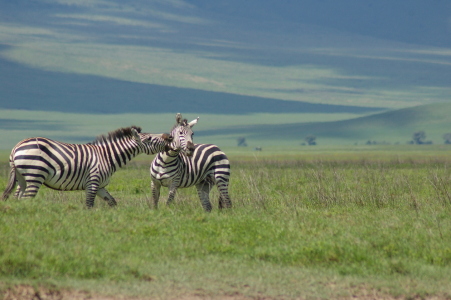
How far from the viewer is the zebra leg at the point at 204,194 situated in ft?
45.7

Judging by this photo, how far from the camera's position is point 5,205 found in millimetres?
11203

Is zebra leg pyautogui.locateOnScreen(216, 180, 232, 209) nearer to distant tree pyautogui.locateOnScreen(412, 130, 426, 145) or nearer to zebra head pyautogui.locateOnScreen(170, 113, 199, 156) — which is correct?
zebra head pyautogui.locateOnScreen(170, 113, 199, 156)

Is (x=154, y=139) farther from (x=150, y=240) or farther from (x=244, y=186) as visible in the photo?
(x=244, y=186)

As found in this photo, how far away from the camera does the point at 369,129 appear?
7470 inches

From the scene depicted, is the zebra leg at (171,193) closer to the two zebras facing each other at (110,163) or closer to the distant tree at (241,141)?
the two zebras facing each other at (110,163)

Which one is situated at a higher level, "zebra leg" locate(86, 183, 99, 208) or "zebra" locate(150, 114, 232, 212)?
"zebra" locate(150, 114, 232, 212)

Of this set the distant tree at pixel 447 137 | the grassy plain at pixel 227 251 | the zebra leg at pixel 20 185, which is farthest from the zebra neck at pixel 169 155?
the distant tree at pixel 447 137

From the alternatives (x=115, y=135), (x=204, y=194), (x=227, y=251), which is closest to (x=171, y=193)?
(x=204, y=194)

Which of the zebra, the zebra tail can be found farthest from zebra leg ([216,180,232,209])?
the zebra tail

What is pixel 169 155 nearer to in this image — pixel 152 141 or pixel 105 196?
pixel 152 141

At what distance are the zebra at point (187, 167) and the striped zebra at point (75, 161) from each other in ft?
0.90

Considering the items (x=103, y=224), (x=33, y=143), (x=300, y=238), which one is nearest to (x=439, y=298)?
(x=300, y=238)

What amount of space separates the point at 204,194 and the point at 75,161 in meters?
2.81

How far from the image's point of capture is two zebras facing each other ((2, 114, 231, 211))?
1238 centimetres
